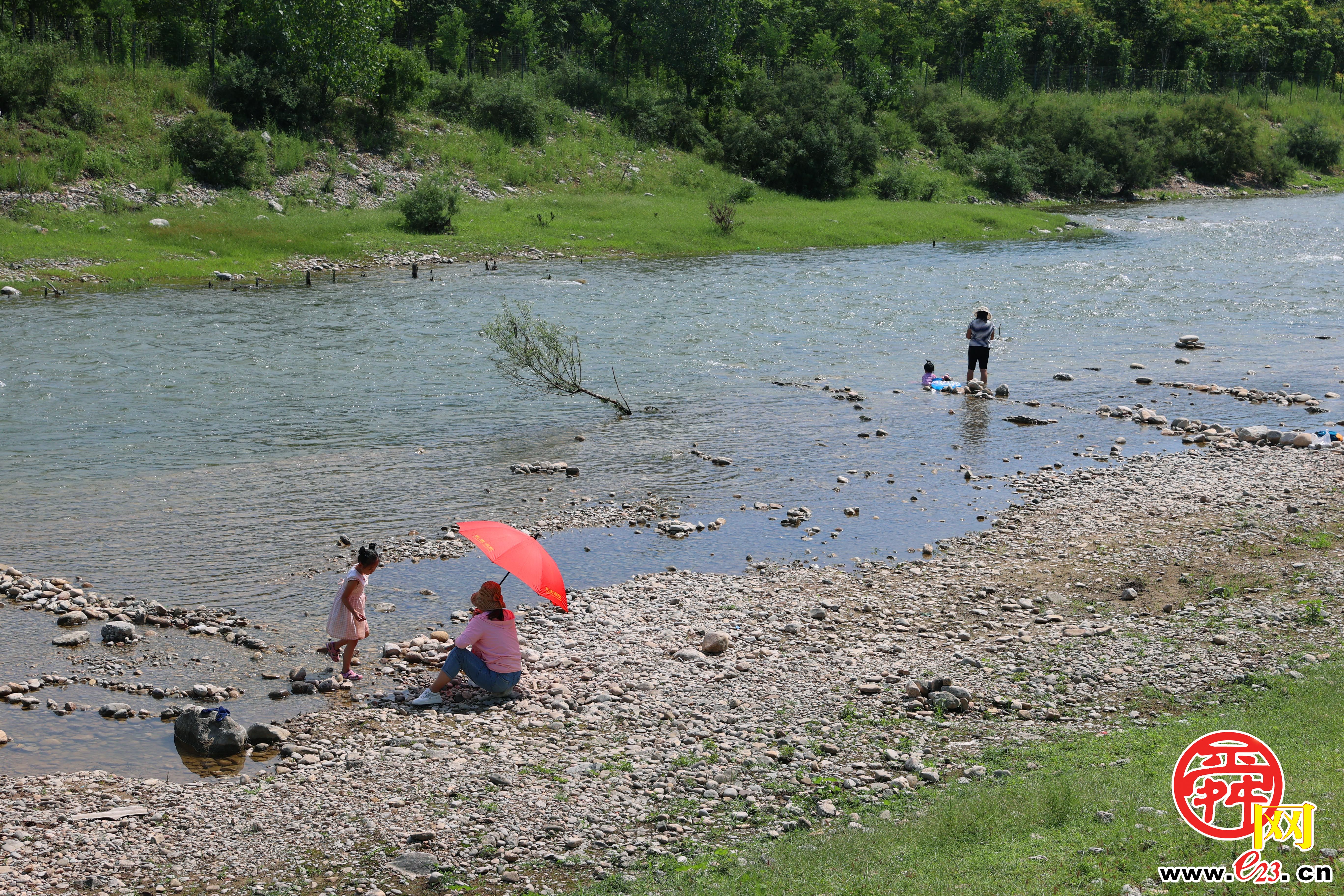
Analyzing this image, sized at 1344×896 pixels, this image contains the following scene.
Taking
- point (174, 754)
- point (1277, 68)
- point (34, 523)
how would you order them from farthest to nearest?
point (1277, 68), point (34, 523), point (174, 754)

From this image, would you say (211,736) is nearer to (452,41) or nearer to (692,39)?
(692,39)

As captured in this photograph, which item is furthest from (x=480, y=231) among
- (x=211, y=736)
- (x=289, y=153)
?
(x=211, y=736)

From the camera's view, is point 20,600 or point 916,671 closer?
point 916,671

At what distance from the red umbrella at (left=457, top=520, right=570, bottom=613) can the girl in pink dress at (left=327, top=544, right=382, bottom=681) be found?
1250mm

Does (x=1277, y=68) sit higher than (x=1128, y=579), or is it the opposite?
(x=1277, y=68)

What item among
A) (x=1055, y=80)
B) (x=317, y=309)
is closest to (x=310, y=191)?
(x=317, y=309)

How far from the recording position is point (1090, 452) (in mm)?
22531

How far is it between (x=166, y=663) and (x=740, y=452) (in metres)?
12.5

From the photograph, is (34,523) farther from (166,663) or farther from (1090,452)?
(1090,452)

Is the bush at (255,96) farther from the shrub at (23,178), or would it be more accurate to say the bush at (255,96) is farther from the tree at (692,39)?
the tree at (692,39)

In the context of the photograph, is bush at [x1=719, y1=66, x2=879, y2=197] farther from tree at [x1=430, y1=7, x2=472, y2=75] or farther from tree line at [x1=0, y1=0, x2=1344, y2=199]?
tree at [x1=430, y1=7, x2=472, y2=75]

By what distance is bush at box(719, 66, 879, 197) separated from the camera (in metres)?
76.7

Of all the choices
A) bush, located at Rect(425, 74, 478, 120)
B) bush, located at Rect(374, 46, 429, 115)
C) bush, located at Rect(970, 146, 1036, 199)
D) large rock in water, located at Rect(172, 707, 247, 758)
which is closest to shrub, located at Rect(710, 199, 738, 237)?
bush, located at Rect(374, 46, 429, 115)

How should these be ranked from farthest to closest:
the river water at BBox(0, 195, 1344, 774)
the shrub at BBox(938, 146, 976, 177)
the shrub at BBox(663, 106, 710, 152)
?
the shrub at BBox(938, 146, 976, 177) → the shrub at BBox(663, 106, 710, 152) → the river water at BBox(0, 195, 1344, 774)
